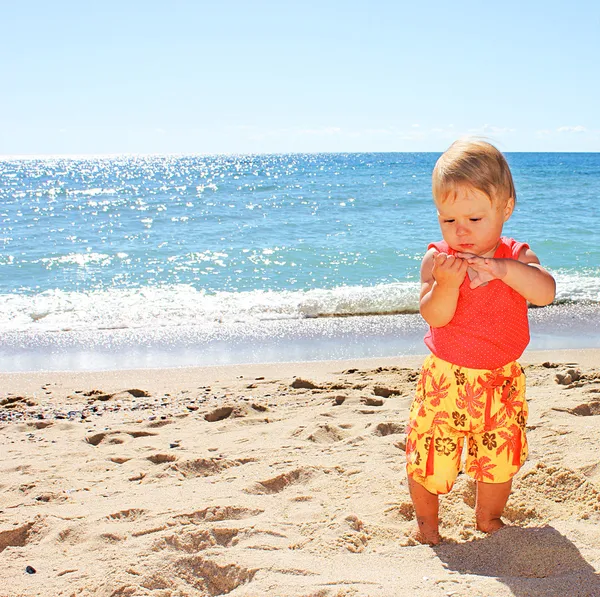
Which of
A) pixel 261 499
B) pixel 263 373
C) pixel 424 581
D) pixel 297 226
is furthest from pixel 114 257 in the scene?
pixel 424 581

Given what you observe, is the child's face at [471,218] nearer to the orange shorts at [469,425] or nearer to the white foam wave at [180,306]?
the orange shorts at [469,425]

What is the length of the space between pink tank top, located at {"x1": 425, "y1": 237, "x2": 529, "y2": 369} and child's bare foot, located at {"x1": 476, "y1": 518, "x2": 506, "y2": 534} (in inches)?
23.5

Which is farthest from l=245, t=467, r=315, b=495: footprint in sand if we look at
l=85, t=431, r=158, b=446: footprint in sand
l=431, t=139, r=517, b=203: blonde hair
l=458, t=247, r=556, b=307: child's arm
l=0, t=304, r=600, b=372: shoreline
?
l=0, t=304, r=600, b=372: shoreline

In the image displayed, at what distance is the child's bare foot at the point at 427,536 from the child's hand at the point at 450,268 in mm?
910

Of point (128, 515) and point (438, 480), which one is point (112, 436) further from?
point (438, 480)

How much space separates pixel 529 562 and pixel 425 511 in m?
0.40

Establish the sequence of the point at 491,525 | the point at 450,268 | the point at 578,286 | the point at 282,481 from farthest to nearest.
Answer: the point at 578,286
the point at 282,481
the point at 491,525
the point at 450,268

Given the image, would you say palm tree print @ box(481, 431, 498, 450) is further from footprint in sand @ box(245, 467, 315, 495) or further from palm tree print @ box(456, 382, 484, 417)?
footprint in sand @ box(245, 467, 315, 495)

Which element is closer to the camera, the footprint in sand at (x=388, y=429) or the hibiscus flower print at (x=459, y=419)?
the hibiscus flower print at (x=459, y=419)

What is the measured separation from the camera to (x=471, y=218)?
226 cm

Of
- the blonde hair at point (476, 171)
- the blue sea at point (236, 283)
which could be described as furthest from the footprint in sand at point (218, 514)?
the blue sea at point (236, 283)

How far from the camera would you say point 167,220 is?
56.7 feet

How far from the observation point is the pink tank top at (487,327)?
2.32 meters

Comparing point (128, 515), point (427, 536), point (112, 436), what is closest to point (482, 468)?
point (427, 536)
